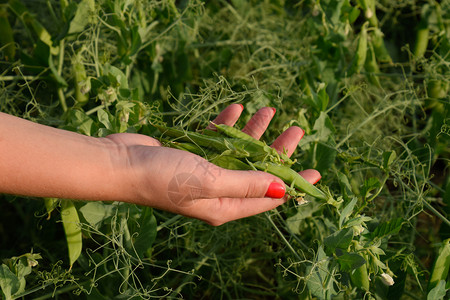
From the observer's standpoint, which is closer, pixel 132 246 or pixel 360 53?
pixel 132 246

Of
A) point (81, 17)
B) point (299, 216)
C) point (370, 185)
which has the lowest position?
point (299, 216)

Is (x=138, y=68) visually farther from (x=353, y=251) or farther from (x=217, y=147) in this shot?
(x=353, y=251)

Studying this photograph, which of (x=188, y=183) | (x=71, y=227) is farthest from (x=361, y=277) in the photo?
(x=71, y=227)

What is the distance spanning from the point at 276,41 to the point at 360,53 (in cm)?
48

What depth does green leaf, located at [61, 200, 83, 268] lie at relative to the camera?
4.21 feet

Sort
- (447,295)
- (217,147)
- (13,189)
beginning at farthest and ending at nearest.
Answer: (447,295)
(217,147)
(13,189)

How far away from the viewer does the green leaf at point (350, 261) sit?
1098 millimetres

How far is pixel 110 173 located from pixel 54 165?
12 centimetres

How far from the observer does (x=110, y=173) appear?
1095mm

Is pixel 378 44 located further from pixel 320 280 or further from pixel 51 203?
pixel 51 203

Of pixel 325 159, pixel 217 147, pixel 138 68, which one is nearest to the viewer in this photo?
pixel 217 147

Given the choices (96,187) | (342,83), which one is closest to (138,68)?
(342,83)

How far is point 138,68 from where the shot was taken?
200 cm

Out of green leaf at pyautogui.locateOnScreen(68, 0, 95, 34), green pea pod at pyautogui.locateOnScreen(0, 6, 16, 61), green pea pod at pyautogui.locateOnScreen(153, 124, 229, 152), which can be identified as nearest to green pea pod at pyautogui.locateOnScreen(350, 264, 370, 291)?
green pea pod at pyautogui.locateOnScreen(153, 124, 229, 152)
